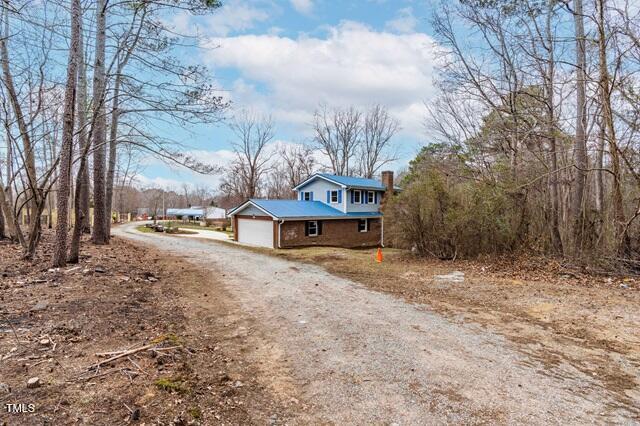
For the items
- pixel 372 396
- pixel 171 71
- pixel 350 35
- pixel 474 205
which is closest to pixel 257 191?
pixel 350 35

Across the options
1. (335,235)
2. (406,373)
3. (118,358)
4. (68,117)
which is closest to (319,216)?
(335,235)

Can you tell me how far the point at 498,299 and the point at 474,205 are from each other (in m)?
6.07

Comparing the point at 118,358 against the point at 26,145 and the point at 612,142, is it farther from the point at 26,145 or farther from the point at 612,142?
the point at 612,142

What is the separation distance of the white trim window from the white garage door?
105 inches

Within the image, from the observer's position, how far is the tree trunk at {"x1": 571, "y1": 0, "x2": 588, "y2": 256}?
35.9ft

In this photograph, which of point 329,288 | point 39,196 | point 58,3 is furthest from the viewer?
point 329,288

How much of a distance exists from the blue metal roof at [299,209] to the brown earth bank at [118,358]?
16.0 meters

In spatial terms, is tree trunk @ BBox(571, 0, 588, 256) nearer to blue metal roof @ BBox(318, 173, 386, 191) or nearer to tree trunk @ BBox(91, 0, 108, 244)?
tree trunk @ BBox(91, 0, 108, 244)

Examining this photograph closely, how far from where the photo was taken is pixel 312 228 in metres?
24.7

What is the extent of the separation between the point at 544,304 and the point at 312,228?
17.8 metres

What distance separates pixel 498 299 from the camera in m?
8.30

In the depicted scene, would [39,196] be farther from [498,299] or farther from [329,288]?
[498,299]

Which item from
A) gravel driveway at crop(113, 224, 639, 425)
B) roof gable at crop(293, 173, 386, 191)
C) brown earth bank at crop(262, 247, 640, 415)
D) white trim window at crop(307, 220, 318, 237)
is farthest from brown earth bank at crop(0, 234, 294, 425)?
roof gable at crop(293, 173, 386, 191)

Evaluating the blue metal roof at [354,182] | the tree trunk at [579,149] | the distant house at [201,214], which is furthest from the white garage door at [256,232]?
the distant house at [201,214]
